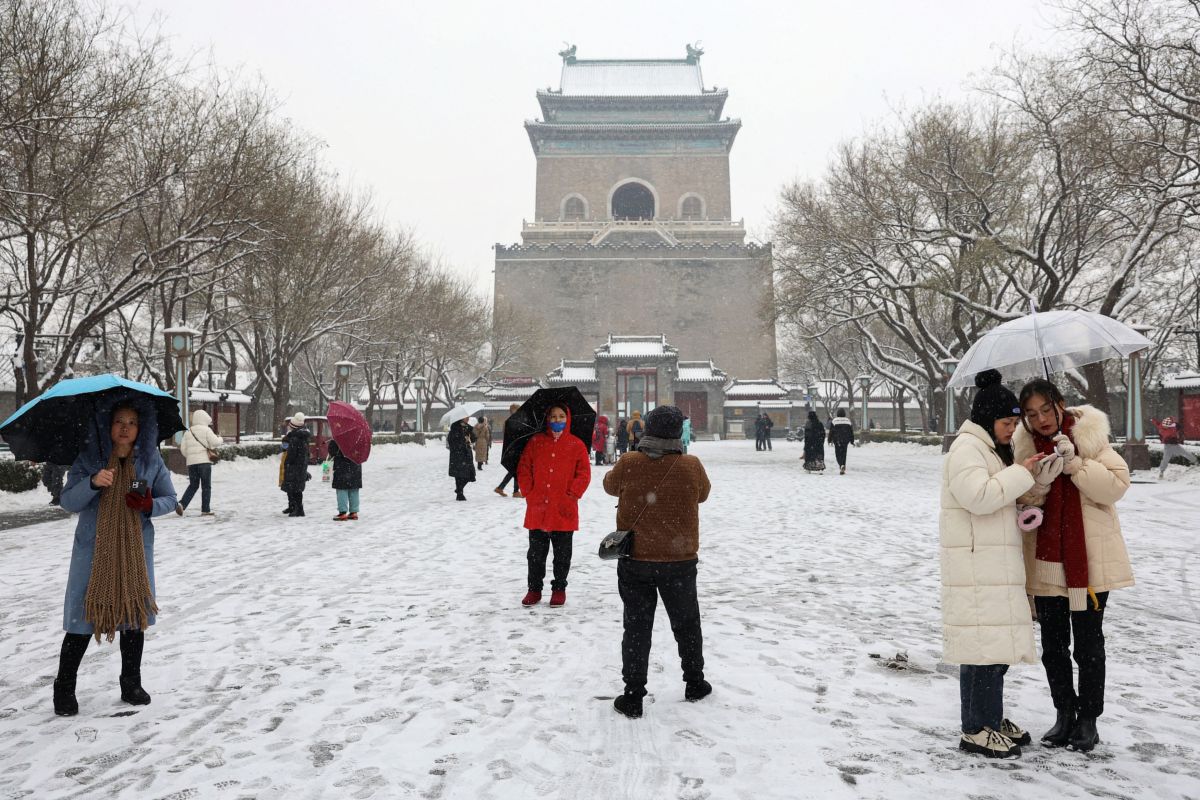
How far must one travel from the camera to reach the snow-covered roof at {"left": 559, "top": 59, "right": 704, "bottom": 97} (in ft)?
190

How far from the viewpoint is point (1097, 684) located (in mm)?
3336

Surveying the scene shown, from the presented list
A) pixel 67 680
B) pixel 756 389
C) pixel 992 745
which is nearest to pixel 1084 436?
pixel 992 745

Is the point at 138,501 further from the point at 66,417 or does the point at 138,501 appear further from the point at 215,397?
the point at 215,397

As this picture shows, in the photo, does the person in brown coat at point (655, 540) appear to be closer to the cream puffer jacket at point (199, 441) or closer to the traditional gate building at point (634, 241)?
the cream puffer jacket at point (199, 441)

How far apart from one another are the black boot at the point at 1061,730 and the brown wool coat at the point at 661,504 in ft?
5.27

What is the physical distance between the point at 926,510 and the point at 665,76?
5363 centimetres

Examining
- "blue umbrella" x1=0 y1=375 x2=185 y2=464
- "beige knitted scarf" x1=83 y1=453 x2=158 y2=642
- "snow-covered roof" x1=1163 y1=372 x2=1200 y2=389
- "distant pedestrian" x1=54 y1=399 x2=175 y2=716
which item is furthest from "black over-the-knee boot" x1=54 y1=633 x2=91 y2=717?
"snow-covered roof" x1=1163 y1=372 x2=1200 y2=389

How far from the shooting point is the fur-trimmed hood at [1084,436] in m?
3.27

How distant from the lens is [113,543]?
12.4ft

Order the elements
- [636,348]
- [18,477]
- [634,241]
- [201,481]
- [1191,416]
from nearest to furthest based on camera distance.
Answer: [201,481] < [18,477] < [1191,416] < [636,348] < [634,241]

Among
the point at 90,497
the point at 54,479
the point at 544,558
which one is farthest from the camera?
the point at 54,479

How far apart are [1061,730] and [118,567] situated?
408 cm

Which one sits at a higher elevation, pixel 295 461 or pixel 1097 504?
pixel 1097 504

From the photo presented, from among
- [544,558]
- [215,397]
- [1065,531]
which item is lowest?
[544,558]
